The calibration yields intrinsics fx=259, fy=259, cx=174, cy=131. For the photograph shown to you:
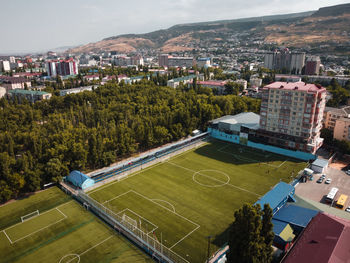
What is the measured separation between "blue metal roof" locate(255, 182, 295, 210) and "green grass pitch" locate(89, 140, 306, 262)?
4.15 metres

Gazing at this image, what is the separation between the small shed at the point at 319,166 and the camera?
169ft

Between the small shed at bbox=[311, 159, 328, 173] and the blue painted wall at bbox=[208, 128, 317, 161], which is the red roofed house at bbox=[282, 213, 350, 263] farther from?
the blue painted wall at bbox=[208, 128, 317, 161]

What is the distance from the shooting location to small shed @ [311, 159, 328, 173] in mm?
51384

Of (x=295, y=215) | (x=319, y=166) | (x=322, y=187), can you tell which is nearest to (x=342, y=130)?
(x=319, y=166)

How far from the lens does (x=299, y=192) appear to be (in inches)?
1789

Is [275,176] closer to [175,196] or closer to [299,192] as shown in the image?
[299,192]

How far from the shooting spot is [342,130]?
2411 inches

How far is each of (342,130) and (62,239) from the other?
6257cm

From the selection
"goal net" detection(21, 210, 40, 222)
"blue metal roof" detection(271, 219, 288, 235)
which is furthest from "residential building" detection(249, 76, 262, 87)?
"goal net" detection(21, 210, 40, 222)

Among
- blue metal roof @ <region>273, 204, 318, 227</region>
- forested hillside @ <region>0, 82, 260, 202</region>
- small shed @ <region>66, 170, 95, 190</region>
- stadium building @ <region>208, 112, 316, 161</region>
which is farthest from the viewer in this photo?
stadium building @ <region>208, 112, 316, 161</region>

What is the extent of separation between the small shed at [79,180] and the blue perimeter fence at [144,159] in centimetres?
240

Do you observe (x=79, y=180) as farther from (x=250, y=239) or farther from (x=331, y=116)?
(x=331, y=116)

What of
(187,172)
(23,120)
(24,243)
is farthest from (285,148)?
(23,120)

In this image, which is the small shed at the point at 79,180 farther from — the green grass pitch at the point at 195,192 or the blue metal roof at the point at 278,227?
the blue metal roof at the point at 278,227
